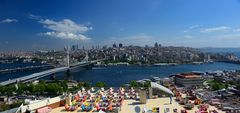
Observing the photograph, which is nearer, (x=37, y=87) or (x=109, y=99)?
(x=109, y=99)

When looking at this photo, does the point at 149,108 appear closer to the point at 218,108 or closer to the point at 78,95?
the point at 218,108

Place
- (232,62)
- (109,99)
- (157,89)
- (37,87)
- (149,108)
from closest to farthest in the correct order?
1. (149,108)
2. (109,99)
3. (157,89)
4. (37,87)
5. (232,62)

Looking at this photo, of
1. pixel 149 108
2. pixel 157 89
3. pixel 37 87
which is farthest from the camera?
pixel 37 87

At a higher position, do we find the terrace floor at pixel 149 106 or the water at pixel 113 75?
the terrace floor at pixel 149 106

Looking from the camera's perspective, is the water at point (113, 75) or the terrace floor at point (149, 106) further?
the water at point (113, 75)

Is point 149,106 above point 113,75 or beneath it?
above

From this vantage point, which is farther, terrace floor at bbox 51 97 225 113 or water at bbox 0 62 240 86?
water at bbox 0 62 240 86

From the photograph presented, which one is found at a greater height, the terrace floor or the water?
the terrace floor

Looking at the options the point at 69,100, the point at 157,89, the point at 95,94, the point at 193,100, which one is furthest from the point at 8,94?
the point at 193,100

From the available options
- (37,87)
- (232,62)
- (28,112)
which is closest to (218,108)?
(28,112)

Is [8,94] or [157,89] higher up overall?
[157,89]

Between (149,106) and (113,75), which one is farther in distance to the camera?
(113,75)
